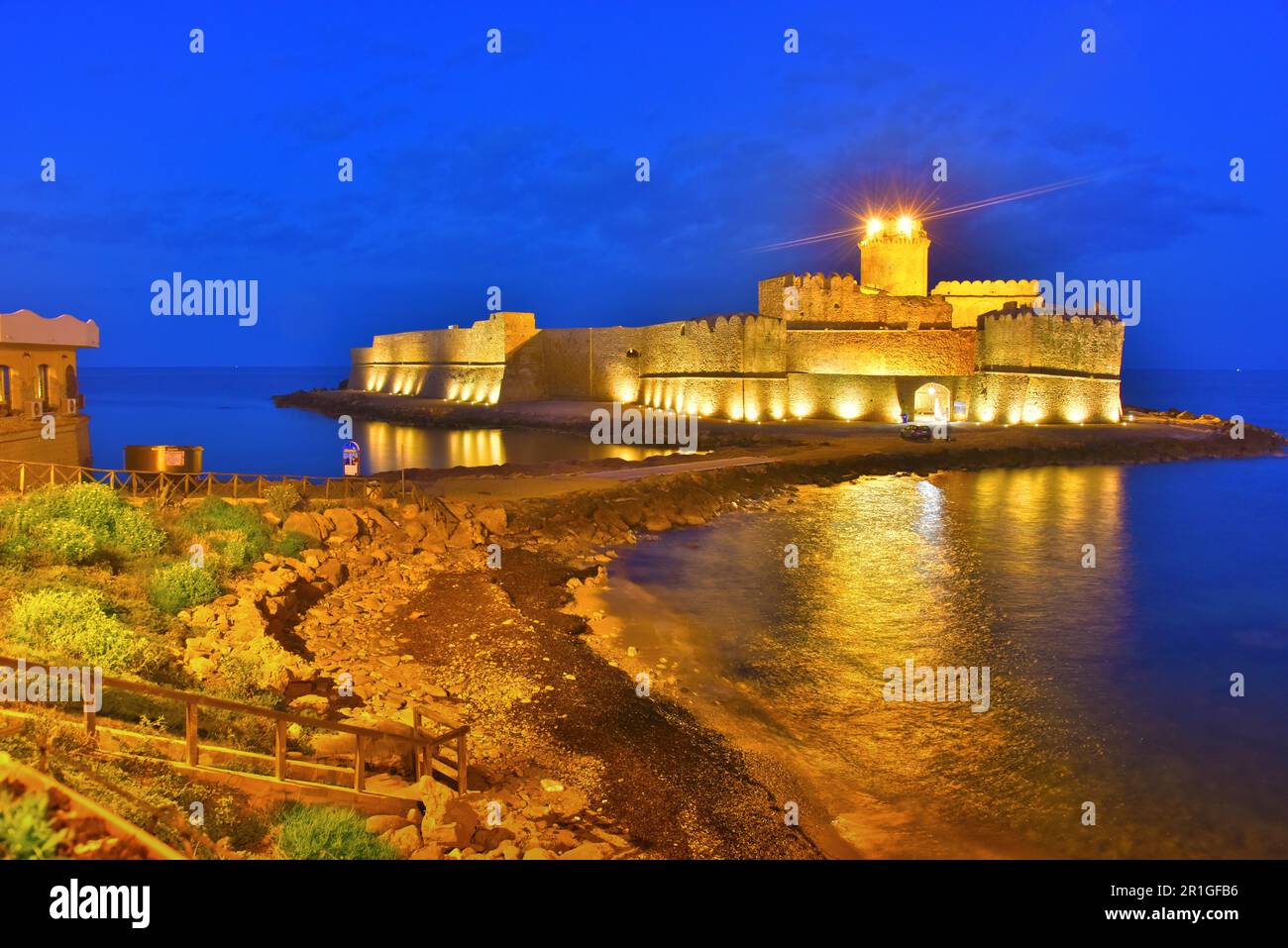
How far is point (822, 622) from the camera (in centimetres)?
995

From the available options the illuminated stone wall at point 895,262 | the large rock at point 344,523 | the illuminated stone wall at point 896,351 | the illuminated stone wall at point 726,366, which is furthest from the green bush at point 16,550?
the illuminated stone wall at point 895,262

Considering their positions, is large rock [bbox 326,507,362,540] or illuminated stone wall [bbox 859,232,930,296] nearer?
large rock [bbox 326,507,362,540]

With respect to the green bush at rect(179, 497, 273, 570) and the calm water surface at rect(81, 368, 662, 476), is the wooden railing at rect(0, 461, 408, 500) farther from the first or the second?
the calm water surface at rect(81, 368, 662, 476)

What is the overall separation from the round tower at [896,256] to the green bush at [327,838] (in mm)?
31351

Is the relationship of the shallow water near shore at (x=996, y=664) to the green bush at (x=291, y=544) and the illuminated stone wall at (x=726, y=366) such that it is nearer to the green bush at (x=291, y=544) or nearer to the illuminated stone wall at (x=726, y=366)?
the green bush at (x=291, y=544)

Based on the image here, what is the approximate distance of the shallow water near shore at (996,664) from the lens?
5770mm

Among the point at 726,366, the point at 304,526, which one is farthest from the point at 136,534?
the point at 726,366

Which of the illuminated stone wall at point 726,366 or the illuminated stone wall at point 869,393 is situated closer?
the illuminated stone wall at point 869,393

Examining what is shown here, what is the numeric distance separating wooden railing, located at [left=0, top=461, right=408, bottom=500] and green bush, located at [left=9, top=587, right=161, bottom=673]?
12.9ft

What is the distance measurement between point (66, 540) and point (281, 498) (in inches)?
136

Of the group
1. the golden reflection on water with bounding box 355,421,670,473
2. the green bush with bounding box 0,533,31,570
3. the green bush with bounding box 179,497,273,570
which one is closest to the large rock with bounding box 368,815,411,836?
the green bush with bounding box 0,533,31,570

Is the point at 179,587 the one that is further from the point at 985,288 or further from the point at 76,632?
the point at 985,288

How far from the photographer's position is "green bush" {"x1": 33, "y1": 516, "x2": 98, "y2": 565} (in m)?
8.21

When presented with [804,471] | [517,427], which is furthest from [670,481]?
[517,427]
